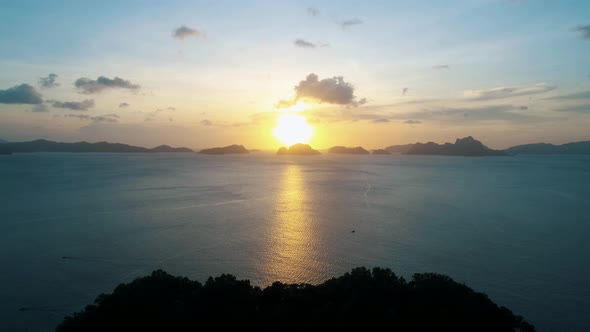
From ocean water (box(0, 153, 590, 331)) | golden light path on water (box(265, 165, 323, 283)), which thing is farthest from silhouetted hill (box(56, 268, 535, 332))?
golden light path on water (box(265, 165, 323, 283))

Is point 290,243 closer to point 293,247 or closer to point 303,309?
point 293,247

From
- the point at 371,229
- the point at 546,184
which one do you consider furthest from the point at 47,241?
the point at 546,184

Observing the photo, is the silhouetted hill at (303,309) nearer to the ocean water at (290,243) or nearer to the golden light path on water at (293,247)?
the ocean water at (290,243)

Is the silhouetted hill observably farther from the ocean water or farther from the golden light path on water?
the golden light path on water

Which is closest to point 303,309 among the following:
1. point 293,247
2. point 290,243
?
point 293,247

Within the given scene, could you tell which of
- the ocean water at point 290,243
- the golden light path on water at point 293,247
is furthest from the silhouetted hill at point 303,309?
the golden light path on water at point 293,247
